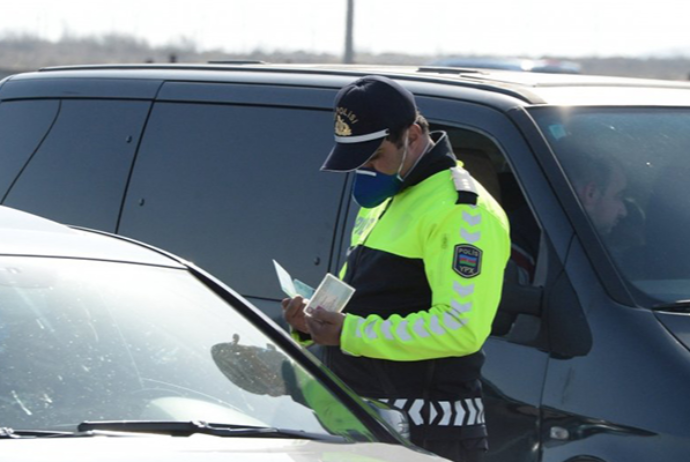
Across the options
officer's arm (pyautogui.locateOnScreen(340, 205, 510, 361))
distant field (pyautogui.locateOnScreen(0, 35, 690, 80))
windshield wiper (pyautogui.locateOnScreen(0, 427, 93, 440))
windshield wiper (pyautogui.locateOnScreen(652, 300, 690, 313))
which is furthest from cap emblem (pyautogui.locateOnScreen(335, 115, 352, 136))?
distant field (pyautogui.locateOnScreen(0, 35, 690, 80))

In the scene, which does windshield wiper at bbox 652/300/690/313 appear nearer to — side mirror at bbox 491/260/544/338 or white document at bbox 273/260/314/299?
side mirror at bbox 491/260/544/338

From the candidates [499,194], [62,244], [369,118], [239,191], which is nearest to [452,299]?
[369,118]

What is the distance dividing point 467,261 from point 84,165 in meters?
2.32

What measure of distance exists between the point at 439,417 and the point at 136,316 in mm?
947

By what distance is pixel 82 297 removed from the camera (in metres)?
3.22

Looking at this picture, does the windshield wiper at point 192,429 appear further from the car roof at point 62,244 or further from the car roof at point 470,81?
the car roof at point 470,81

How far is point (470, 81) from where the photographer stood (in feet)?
14.6

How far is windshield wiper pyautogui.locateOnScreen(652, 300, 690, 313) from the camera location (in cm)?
374

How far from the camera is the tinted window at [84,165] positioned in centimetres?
523

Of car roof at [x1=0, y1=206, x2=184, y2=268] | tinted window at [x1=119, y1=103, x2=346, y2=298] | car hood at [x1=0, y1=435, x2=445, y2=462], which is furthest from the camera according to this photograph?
tinted window at [x1=119, y1=103, x2=346, y2=298]

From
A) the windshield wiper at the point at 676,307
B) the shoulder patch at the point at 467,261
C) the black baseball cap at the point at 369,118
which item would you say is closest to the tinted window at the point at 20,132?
the black baseball cap at the point at 369,118

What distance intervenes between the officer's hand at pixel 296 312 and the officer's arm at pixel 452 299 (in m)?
0.24

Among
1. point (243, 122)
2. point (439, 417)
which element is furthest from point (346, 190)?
point (439, 417)

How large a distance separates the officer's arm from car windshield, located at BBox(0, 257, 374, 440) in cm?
35
